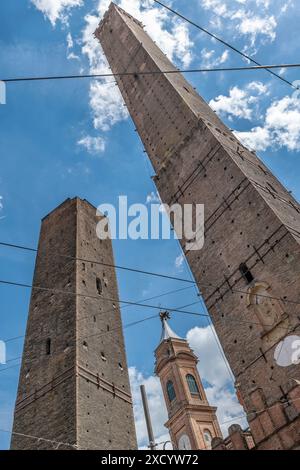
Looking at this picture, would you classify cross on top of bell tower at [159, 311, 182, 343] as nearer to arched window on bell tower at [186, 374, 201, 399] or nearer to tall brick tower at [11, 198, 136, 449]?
arched window on bell tower at [186, 374, 201, 399]

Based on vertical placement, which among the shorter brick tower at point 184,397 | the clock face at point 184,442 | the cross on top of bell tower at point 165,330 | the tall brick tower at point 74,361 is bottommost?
the tall brick tower at point 74,361

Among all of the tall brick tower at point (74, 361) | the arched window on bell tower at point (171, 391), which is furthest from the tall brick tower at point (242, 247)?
the arched window on bell tower at point (171, 391)

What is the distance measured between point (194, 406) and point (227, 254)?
42.0 ft

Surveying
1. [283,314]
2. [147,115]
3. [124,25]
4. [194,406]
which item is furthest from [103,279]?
[124,25]

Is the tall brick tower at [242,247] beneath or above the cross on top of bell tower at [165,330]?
beneath

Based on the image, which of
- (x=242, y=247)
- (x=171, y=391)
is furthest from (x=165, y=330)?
(x=242, y=247)

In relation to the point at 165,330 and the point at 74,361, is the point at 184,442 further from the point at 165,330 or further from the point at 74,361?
the point at 74,361

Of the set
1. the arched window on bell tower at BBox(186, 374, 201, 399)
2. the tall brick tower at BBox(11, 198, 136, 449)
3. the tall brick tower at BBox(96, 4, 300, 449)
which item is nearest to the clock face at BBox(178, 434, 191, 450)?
the arched window on bell tower at BBox(186, 374, 201, 399)

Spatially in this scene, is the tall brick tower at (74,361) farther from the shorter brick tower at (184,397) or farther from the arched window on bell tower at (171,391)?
the arched window on bell tower at (171,391)

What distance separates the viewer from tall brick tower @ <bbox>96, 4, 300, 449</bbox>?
8.83 m

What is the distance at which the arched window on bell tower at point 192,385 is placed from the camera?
22781mm

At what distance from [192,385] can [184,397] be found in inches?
50.8

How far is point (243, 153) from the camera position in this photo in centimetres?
1540

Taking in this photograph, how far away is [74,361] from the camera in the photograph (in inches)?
369
